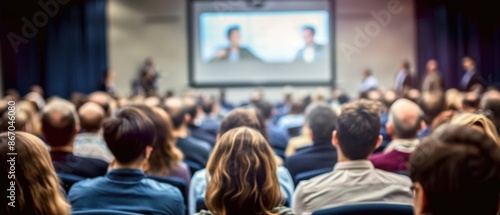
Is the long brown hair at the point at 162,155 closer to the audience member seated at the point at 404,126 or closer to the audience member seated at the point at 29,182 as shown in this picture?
the audience member seated at the point at 404,126

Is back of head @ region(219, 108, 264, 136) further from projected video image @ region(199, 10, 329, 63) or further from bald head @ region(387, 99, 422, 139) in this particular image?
projected video image @ region(199, 10, 329, 63)

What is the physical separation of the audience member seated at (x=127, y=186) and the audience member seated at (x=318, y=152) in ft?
3.60

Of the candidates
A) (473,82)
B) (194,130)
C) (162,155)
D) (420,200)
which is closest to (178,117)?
(194,130)

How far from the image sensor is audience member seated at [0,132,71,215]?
66.2 inches

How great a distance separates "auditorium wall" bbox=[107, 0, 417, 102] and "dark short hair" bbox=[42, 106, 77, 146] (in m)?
11.3

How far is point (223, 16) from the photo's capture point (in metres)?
14.2

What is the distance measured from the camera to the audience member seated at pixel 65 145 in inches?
129

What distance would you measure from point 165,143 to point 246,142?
52.8 inches

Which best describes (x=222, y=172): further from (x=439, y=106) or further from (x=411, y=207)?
(x=439, y=106)

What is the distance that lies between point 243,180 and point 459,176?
3.03ft

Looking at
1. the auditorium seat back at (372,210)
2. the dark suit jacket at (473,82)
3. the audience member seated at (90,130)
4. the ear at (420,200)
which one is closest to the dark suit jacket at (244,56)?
the dark suit jacket at (473,82)

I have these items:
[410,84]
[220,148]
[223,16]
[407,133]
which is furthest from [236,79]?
[220,148]

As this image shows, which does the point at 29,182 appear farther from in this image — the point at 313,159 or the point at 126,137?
the point at 313,159

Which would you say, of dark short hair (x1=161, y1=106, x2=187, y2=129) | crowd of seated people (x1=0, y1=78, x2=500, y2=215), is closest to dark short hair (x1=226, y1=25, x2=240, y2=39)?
crowd of seated people (x1=0, y1=78, x2=500, y2=215)
